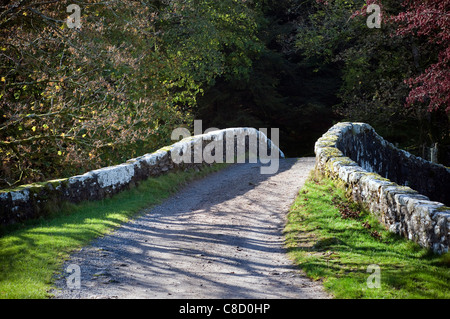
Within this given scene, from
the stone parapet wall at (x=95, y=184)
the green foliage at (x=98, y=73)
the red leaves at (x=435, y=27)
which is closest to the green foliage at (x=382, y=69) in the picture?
the red leaves at (x=435, y=27)

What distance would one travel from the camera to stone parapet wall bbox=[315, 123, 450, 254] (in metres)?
6.51

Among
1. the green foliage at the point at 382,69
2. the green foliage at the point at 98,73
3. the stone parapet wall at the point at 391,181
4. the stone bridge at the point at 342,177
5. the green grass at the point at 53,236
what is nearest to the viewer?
the green grass at the point at 53,236

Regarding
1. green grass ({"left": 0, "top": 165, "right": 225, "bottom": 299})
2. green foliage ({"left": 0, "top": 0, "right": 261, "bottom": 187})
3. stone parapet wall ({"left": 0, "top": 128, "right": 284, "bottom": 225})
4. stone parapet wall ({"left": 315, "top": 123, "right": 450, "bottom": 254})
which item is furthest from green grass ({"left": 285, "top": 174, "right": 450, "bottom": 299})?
green foliage ({"left": 0, "top": 0, "right": 261, "bottom": 187})

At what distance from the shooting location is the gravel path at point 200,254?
18.6 feet

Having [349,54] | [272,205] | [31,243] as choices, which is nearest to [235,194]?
[272,205]

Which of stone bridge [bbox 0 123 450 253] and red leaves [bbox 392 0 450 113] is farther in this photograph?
red leaves [bbox 392 0 450 113]

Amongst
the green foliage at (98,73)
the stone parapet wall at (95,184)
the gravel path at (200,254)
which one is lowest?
the gravel path at (200,254)

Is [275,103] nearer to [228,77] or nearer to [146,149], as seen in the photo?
[228,77]

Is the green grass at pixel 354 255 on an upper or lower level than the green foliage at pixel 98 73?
lower

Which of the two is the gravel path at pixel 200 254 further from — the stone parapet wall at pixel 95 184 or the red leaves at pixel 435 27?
the red leaves at pixel 435 27

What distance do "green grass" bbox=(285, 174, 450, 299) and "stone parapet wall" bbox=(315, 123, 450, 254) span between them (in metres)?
0.23

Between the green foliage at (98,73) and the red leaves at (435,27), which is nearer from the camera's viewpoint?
the green foliage at (98,73)

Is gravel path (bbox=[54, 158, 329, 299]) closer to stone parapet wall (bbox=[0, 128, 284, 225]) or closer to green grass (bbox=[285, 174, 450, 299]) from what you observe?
green grass (bbox=[285, 174, 450, 299])

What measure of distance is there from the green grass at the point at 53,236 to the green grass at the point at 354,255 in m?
3.45
